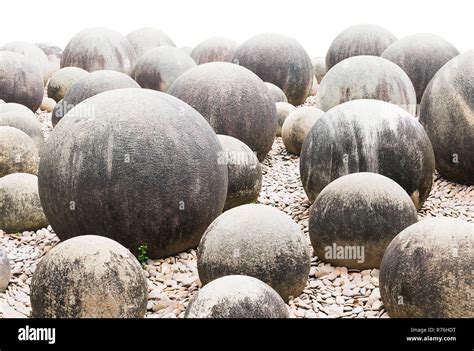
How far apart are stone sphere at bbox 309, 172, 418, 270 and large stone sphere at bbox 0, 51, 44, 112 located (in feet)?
33.9

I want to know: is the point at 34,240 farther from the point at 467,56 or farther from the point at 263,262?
the point at 467,56

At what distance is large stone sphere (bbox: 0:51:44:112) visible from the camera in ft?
51.7

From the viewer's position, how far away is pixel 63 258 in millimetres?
6039

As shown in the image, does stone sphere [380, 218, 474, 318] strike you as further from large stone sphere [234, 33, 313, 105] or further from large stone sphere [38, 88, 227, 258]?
large stone sphere [234, 33, 313, 105]

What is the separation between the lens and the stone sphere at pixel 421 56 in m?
15.5

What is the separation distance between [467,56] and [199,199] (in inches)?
202

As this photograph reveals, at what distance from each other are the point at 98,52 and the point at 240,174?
10639mm

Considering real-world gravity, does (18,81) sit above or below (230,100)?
below

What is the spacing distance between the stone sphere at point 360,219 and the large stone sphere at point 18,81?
10.3m

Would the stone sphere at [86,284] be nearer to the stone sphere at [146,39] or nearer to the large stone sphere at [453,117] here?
the large stone sphere at [453,117]

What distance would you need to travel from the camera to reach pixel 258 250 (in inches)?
261

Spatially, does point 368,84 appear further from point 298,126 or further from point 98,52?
point 98,52

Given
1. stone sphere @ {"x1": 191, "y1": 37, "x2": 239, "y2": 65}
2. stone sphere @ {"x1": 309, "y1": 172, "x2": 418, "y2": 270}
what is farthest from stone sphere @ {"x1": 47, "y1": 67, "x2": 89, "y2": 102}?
stone sphere @ {"x1": 309, "y1": 172, "x2": 418, "y2": 270}

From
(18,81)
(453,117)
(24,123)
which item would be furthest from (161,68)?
(453,117)
